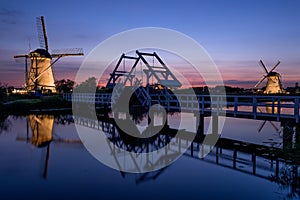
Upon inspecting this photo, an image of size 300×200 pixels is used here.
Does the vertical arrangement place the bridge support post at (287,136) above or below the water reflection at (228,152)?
above

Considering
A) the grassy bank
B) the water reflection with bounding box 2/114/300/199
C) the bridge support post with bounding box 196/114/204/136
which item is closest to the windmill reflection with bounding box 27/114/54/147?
Answer: the water reflection with bounding box 2/114/300/199

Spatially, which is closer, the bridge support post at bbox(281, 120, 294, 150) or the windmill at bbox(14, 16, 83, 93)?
the bridge support post at bbox(281, 120, 294, 150)

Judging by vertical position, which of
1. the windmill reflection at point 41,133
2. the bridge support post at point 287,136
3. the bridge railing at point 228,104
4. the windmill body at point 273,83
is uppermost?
the windmill body at point 273,83

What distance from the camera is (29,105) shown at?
1126 inches

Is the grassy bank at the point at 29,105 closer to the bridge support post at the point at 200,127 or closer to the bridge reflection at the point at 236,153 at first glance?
the bridge reflection at the point at 236,153

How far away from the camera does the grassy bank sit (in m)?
26.6

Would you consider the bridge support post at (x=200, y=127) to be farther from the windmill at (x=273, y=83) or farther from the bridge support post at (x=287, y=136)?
the windmill at (x=273, y=83)

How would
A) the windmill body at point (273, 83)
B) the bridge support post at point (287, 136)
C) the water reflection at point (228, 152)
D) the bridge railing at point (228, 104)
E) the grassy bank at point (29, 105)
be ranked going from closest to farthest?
the water reflection at point (228, 152) → the bridge support post at point (287, 136) → the bridge railing at point (228, 104) → the grassy bank at point (29, 105) → the windmill body at point (273, 83)

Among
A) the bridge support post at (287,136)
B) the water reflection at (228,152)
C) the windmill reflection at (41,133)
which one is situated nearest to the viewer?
the water reflection at (228,152)

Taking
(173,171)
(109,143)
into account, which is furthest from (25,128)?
(173,171)

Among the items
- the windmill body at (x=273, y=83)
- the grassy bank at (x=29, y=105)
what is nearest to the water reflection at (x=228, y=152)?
the grassy bank at (x=29, y=105)

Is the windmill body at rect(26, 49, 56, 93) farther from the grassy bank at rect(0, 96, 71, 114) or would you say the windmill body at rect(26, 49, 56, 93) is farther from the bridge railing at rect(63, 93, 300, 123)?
the bridge railing at rect(63, 93, 300, 123)

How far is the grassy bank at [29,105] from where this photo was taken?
26.6m

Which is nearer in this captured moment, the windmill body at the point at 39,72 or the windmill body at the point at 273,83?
the windmill body at the point at 39,72
